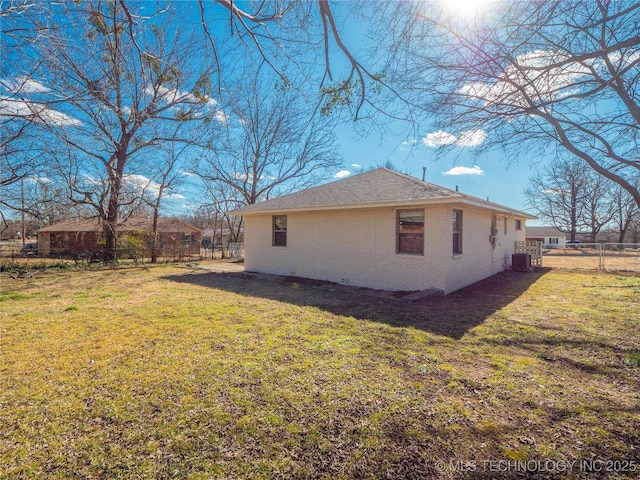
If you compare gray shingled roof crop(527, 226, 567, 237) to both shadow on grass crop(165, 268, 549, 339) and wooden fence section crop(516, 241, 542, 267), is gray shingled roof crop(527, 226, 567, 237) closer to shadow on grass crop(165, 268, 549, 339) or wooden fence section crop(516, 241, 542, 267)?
wooden fence section crop(516, 241, 542, 267)

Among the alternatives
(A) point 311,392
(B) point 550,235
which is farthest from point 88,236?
(B) point 550,235

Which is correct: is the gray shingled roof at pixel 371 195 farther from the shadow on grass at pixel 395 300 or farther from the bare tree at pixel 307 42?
the bare tree at pixel 307 42

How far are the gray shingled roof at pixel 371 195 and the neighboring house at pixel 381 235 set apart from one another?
0.08 feet

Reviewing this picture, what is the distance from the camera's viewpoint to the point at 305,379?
3.09 meters

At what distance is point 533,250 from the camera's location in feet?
45.9

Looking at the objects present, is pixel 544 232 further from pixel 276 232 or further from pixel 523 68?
pixel 523 68

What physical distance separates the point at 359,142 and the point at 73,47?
385cm

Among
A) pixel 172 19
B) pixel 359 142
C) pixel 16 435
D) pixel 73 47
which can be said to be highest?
pixel 172 19

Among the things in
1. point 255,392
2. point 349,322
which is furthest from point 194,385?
point 349,322

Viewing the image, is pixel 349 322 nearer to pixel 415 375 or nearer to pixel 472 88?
pixel 415 375

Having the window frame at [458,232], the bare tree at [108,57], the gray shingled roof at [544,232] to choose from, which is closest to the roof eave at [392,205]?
the window frame at [458,232]

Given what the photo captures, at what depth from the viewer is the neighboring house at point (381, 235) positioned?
757 centimetres

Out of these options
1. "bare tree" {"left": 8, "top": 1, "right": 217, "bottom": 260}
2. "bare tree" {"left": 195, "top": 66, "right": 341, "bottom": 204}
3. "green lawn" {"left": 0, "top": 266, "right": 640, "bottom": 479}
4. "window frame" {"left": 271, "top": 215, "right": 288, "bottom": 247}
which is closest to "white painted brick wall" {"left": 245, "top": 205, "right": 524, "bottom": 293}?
"window frame" {"left": 271, "top": 215, "right": 288, "bottom": 247}

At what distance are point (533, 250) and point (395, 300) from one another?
10755 mm
